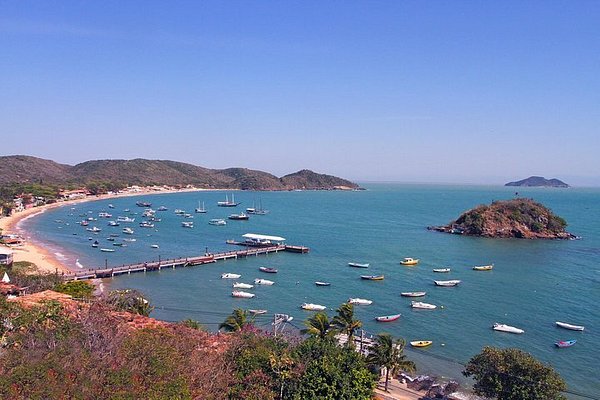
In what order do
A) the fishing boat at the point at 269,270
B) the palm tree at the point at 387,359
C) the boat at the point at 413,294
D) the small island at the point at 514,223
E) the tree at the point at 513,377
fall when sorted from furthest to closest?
the small island at the point at 514,223, the fishing boat at the point at 269,270, the boat at the point at 413,294, the palm tree at the point at 387,359, the tree at the point at 513,377

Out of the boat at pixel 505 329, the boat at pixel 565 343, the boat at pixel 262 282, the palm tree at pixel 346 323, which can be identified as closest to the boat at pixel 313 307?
the boat at pixel 262 282

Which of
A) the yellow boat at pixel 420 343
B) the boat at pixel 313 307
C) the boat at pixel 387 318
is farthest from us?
the boat at pixel 313 307

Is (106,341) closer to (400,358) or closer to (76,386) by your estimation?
(76,386)

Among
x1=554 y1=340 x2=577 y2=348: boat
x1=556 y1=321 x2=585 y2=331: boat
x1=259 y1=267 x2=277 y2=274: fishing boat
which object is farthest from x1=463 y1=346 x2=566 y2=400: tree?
x1=259 y1=267 x2=277 y2=274: fishing boat

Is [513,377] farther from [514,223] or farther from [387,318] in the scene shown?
[514,223]

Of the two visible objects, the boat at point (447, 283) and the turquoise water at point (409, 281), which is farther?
the boat at point (447, 283)

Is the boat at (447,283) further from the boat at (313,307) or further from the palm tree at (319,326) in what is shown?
the palm tree at (319,326)
